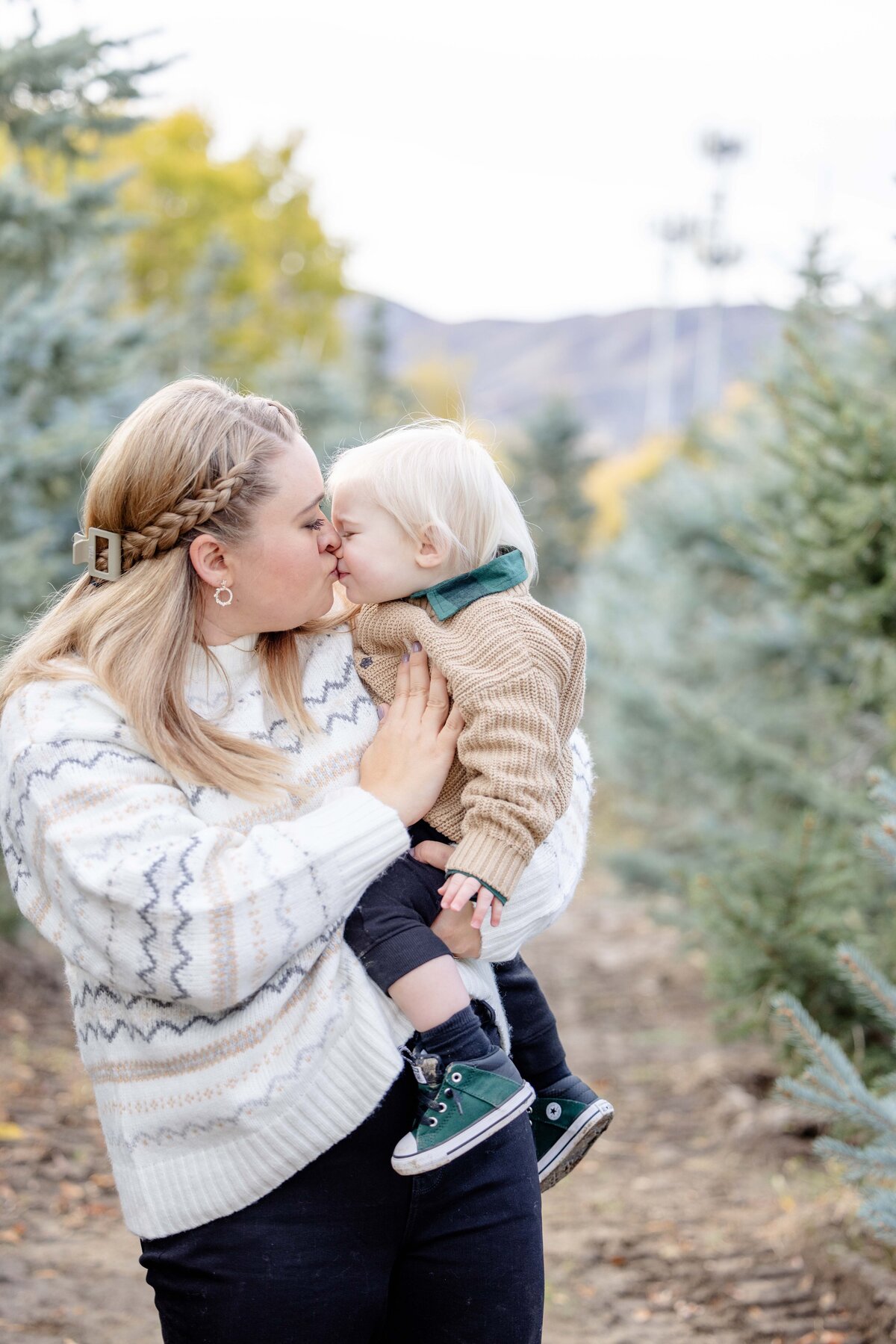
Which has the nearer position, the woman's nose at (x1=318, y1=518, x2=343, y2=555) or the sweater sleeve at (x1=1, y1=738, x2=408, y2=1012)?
the sweater sleeve at (x1=1, y1=738, x2=408, y2=1012)

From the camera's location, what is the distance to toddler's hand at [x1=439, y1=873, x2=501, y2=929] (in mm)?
1802

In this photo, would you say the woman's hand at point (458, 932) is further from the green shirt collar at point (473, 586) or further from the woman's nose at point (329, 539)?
the woman's nose at point (329, 539)

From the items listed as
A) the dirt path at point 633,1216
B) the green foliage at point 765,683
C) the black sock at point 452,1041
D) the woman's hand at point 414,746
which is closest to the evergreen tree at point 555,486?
the green foliage at point 765,683

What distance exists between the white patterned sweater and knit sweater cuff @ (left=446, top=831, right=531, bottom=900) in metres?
0.11

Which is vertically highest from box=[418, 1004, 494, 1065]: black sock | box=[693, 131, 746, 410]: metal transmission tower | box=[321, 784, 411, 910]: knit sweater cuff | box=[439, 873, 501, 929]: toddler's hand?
box=[321, 784, 411, 910]: knit sweater cuff

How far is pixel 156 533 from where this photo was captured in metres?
1.85

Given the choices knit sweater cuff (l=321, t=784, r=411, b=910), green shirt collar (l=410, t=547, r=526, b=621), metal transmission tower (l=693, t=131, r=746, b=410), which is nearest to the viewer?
knit sweater cuff (l=321, t=784, r=411, b=910)

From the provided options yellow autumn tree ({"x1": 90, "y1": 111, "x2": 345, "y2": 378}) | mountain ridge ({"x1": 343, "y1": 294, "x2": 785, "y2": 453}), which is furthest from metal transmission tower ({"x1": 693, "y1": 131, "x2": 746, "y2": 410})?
mountain ridge ({"x1": 343, "y1": 294, "x2": 785, "y2": 453})

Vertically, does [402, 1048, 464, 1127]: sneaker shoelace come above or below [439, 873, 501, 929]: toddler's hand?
below

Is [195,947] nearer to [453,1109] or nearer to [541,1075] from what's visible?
[453,1109]

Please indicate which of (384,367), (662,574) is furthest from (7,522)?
(384,367)

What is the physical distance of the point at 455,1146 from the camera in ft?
5.60

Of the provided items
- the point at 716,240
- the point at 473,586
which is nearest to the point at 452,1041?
the point at 473,586

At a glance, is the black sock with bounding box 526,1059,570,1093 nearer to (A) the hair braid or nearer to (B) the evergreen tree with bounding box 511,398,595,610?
(A) the hair braid
